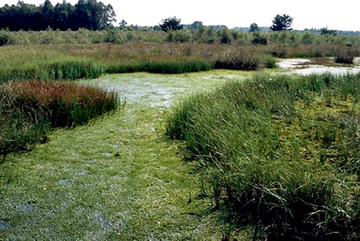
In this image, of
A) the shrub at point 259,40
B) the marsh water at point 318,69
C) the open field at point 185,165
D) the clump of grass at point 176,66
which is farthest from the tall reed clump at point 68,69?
the shrub at point 259,40

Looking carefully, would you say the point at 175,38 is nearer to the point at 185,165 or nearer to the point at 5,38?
the point at 5,38

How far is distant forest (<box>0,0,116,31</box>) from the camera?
39906 millimetres

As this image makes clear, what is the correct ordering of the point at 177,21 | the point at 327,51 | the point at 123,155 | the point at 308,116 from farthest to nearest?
1. the point at 177,21
2. the point at 327,51
3. the point at 308,116
4. the point at 123,155

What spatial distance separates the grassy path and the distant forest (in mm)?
42455

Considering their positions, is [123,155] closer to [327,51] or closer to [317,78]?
[317,78]

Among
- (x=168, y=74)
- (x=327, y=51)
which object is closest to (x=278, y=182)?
(x=168, y=74)

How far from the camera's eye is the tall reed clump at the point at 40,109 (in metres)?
3.30

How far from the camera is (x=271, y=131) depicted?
2.91 meters

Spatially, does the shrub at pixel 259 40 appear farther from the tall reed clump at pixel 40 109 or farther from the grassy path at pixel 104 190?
the grassy path at pixel 104 190

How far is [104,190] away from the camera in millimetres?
2436

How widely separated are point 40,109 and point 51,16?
1745 inches

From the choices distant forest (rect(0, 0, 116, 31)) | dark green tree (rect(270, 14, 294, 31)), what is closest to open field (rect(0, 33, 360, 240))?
dark green tree (rect(270, 14, 294, 31))

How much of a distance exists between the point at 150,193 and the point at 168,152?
0.92 metres

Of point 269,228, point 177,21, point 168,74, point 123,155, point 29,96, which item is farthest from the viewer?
point 177,21
